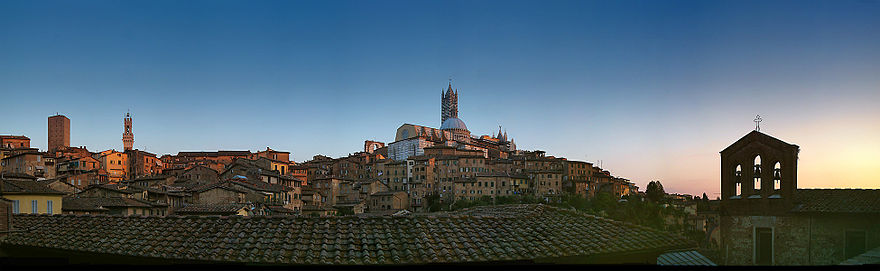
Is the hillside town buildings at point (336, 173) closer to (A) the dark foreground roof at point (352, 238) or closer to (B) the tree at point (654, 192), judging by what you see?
(B) the tree at point (654, 192)

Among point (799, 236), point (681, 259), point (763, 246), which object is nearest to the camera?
point (681, 259)

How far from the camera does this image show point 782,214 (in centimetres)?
1828

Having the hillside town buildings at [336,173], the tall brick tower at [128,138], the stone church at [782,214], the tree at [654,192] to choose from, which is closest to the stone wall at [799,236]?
the stone church at [782,214]

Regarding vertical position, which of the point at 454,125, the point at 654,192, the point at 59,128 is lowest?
the point at 654,192

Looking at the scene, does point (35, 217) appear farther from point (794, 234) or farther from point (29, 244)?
point (794, 234)

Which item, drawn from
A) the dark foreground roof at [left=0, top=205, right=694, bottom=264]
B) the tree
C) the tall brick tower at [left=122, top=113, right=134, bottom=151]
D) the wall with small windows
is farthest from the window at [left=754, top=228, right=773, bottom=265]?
the tall brick tower at [left=122, top=113, right=134, bottom=151]

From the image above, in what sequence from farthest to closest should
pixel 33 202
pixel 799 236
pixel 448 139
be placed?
pixel 448 139 < pixel 33 202 < pixel 799 236

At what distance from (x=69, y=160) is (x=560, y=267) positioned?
68.4m

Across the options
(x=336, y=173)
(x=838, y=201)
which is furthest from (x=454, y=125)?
(x=838, y=201)

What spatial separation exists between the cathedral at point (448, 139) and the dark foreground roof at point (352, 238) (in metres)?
80.1

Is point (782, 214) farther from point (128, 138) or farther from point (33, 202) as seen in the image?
point (128, 138)

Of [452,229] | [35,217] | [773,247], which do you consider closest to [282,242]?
[452,229]

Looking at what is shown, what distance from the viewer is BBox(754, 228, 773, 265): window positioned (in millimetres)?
18422

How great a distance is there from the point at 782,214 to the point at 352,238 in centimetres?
1558
